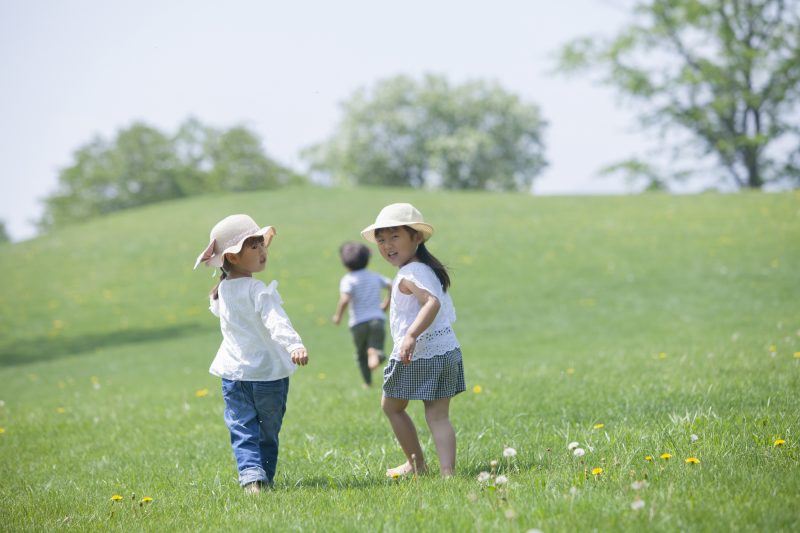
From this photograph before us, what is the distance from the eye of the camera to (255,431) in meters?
4.94

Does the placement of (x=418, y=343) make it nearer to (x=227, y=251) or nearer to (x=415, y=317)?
(x=415, y=317)

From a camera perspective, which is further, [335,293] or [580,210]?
[580,210]

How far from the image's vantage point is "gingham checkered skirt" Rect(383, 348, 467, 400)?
470 cm

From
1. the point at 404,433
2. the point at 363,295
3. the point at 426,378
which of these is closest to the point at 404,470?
the point at 404,433

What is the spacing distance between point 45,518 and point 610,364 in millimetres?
6490

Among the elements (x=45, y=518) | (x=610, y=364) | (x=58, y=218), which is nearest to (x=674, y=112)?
(x=610, y=364)

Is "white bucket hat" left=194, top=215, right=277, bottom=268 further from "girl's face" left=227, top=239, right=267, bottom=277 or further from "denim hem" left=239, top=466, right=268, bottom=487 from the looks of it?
"denim hem" left=239, top=466, right=268, bottom=487

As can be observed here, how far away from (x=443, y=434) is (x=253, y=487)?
1177mm

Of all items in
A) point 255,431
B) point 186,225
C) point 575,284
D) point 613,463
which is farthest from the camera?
point 186,225

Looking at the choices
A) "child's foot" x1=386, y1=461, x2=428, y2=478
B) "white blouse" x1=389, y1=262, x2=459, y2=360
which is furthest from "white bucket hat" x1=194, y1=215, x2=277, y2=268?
"child's foot" x1=386, y1=461, x2=428, y2=478

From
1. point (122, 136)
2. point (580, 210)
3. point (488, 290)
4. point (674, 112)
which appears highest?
point (122, 136)

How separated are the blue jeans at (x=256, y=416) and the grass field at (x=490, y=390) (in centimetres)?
24

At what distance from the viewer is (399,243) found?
4879mm

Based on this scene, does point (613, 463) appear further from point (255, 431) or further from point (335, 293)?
point (335, 293)
